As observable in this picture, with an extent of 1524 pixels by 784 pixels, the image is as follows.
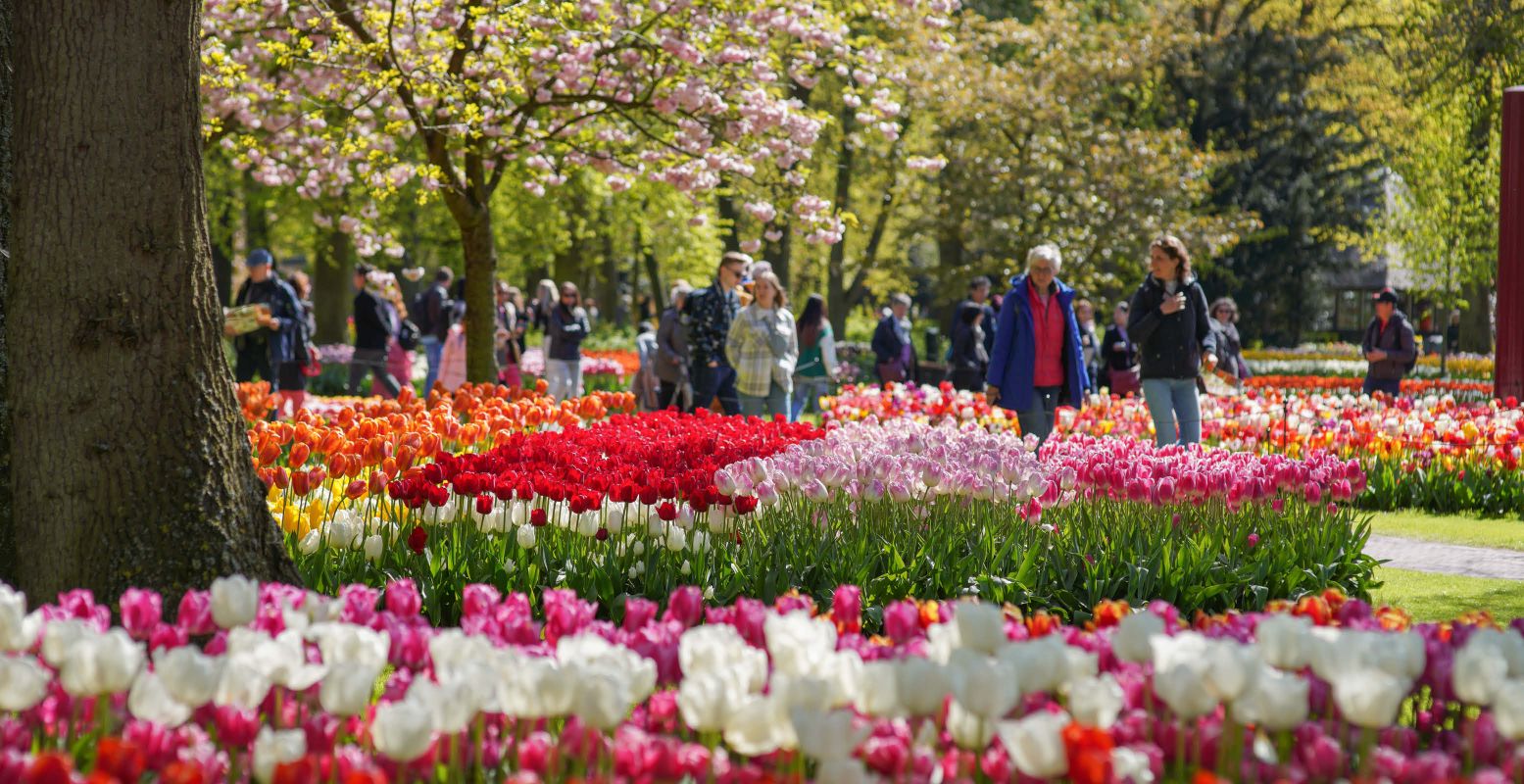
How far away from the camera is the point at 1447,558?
26.9 ft

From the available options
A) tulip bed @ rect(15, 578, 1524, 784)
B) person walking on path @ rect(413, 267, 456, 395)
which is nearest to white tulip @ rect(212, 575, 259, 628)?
tulip bed @ rect(15, 578, 1524, 784)

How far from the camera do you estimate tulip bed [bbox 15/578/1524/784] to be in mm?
2520

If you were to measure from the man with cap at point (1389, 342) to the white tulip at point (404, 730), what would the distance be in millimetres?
13735

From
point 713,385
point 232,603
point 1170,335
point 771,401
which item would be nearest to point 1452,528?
point 1170,335

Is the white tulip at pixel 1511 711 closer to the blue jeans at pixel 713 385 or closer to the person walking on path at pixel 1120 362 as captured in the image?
the blue jeans at pixel 713 385

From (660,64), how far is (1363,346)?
7779 millimetres

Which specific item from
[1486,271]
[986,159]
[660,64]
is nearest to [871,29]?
[986,159]

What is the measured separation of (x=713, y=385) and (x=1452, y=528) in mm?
5801

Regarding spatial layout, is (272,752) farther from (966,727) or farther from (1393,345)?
(1393,345)

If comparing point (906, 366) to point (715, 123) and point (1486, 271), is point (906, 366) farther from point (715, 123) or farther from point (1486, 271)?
point (1486, 271)

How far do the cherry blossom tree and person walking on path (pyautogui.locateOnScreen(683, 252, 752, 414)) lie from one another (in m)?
0.88

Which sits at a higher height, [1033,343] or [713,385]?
[1033,343]

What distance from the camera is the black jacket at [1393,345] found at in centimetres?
1477

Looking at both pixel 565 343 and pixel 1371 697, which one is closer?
pixel 1371 697
